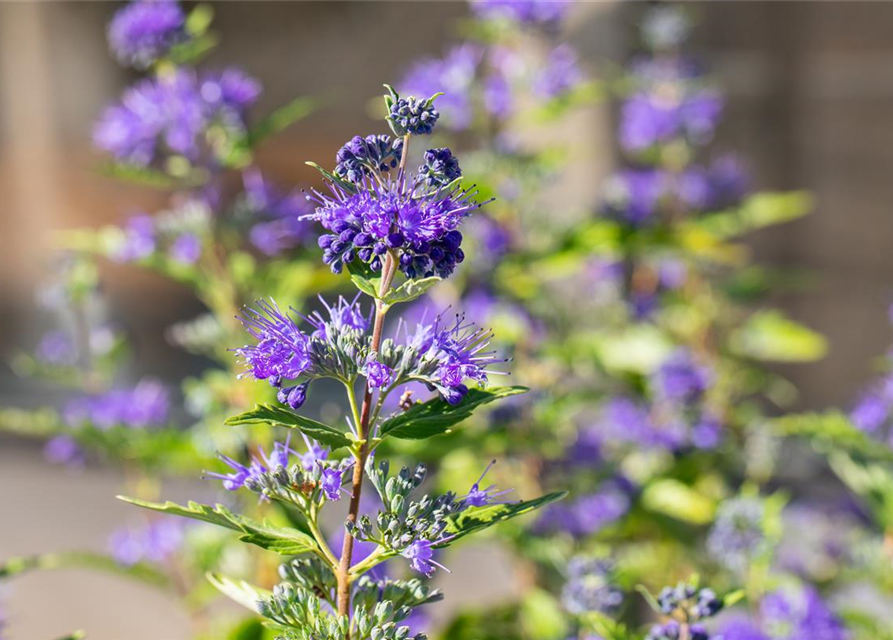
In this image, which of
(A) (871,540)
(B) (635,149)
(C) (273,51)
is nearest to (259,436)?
(A) (871,540)

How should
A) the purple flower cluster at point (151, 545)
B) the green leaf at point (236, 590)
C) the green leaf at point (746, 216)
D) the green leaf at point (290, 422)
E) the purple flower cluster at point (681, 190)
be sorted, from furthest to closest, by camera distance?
1. the purple flower cluster at point (681, 190)
2. the green leaf at point (746, 216)
3. the purple flower cluster at point (151, 545)
4. the green leaf at point (236, 590)
5. the green leaf at point (290, 422)

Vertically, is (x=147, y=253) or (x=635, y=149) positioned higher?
(x=635, y=149)

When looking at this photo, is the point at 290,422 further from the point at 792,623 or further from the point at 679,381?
the point at 679,381

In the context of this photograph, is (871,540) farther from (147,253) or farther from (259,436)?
(147,253)

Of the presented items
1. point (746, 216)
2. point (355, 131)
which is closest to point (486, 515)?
point (746, 216)

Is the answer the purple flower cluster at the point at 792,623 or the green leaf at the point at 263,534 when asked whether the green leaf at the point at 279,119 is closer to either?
the green leaf at the point at 263,534

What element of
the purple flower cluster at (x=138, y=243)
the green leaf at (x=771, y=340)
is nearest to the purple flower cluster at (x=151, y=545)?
the purple flower cluster at (x=138, y=243)
